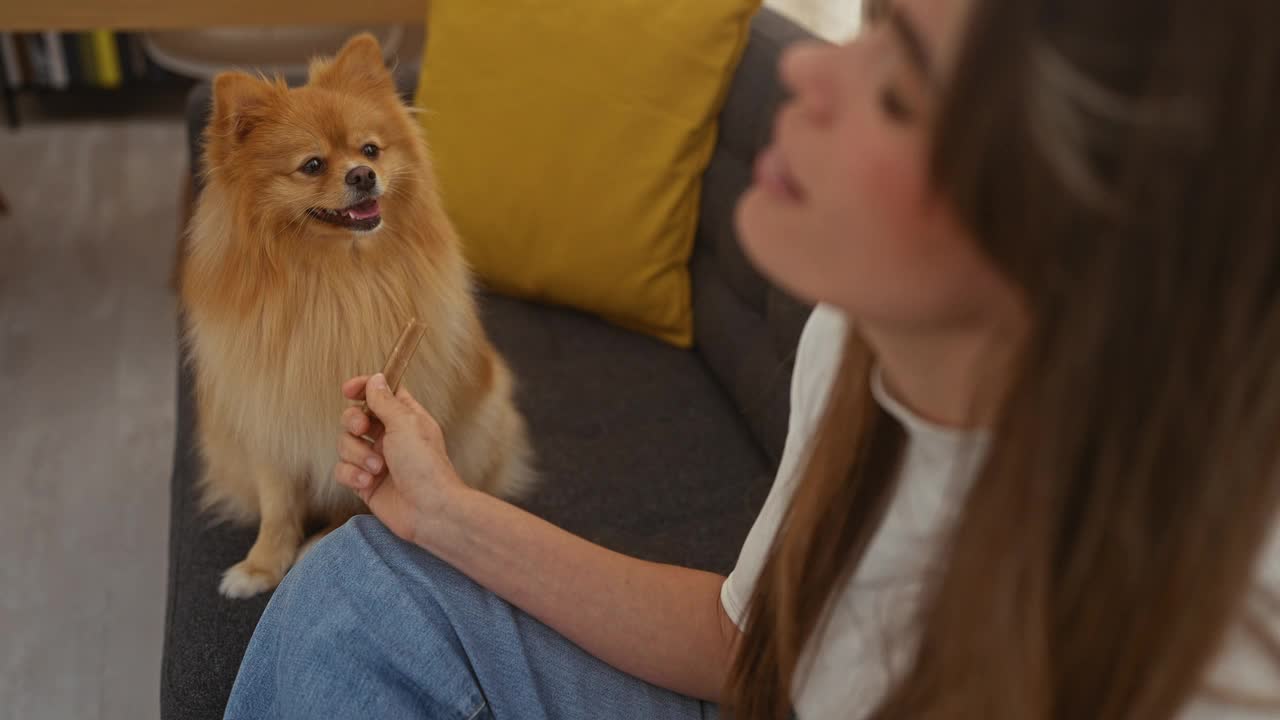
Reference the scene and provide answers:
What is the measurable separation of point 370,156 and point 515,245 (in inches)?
18.8

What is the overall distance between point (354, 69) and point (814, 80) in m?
0.92

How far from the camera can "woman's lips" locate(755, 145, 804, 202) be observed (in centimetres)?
62

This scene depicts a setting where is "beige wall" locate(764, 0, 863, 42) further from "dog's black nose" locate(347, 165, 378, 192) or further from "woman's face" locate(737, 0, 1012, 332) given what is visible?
"woman's face" locate(737, 0, 1012, 332)

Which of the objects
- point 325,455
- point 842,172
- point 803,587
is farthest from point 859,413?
point 325,455

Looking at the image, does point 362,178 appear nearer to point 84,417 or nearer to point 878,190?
point 878,190

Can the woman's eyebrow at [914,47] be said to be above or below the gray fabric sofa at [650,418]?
above

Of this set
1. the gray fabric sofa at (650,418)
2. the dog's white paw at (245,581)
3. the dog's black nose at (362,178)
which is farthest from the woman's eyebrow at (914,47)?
the dog's white paw at (245,581)

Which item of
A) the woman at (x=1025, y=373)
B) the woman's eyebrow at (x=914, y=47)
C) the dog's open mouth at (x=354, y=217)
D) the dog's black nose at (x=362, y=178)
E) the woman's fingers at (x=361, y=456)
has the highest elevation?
the woman's eyebrow at (x=914, y=47)

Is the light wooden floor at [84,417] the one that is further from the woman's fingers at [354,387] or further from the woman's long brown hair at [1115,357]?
the woman's long brown hair at [1115,357]

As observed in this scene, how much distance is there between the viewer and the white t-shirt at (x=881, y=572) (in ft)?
2.06

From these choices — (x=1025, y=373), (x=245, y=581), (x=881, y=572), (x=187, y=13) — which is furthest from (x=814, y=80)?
(x=187, y=13)

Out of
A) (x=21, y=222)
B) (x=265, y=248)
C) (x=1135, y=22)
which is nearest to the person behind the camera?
(x=1135, y=22)

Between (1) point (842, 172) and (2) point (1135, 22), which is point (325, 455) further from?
(2) point (1135, 22)

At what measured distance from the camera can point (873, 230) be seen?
57cm
